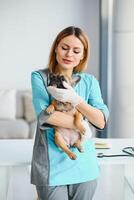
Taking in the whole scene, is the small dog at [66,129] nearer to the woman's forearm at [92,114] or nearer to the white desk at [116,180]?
the woman's forearm at [92,114]

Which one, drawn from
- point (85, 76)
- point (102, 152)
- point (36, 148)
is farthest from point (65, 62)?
point (102, 152)

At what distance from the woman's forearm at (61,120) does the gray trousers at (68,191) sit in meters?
0.24

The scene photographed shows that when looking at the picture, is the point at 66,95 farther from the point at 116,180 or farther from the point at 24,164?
the point at 116,180

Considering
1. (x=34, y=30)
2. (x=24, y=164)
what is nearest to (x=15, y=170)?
(x=24, y=164)

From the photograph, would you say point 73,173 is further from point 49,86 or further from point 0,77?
point 0,77

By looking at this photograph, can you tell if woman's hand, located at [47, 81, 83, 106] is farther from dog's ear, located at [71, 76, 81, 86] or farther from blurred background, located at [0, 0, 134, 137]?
blurred background, located at [0, 0, 134, 137]

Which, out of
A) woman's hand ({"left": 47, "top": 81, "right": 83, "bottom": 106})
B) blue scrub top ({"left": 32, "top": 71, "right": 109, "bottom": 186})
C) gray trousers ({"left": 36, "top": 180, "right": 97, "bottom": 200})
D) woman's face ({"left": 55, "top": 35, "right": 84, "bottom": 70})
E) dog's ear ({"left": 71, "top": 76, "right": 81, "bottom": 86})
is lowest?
gray trousers ({"left": 36, "top": 180, "right": 97, "bottom": 200})

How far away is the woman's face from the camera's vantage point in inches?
53.7

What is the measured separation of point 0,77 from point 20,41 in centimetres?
52

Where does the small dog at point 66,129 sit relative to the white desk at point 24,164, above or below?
above

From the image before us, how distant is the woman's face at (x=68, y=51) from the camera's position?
4.48ft

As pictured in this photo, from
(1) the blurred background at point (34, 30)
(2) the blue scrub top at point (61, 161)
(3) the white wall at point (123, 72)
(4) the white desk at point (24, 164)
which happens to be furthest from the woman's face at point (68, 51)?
(1) the blurred background at point (34, 30)

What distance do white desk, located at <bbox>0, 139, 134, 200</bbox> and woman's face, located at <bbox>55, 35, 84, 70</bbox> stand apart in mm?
635

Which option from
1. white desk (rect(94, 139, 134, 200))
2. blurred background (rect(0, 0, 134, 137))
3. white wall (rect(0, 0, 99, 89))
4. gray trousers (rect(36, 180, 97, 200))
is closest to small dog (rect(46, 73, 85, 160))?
gray trousers (rect(36, 180, 97, 200))
